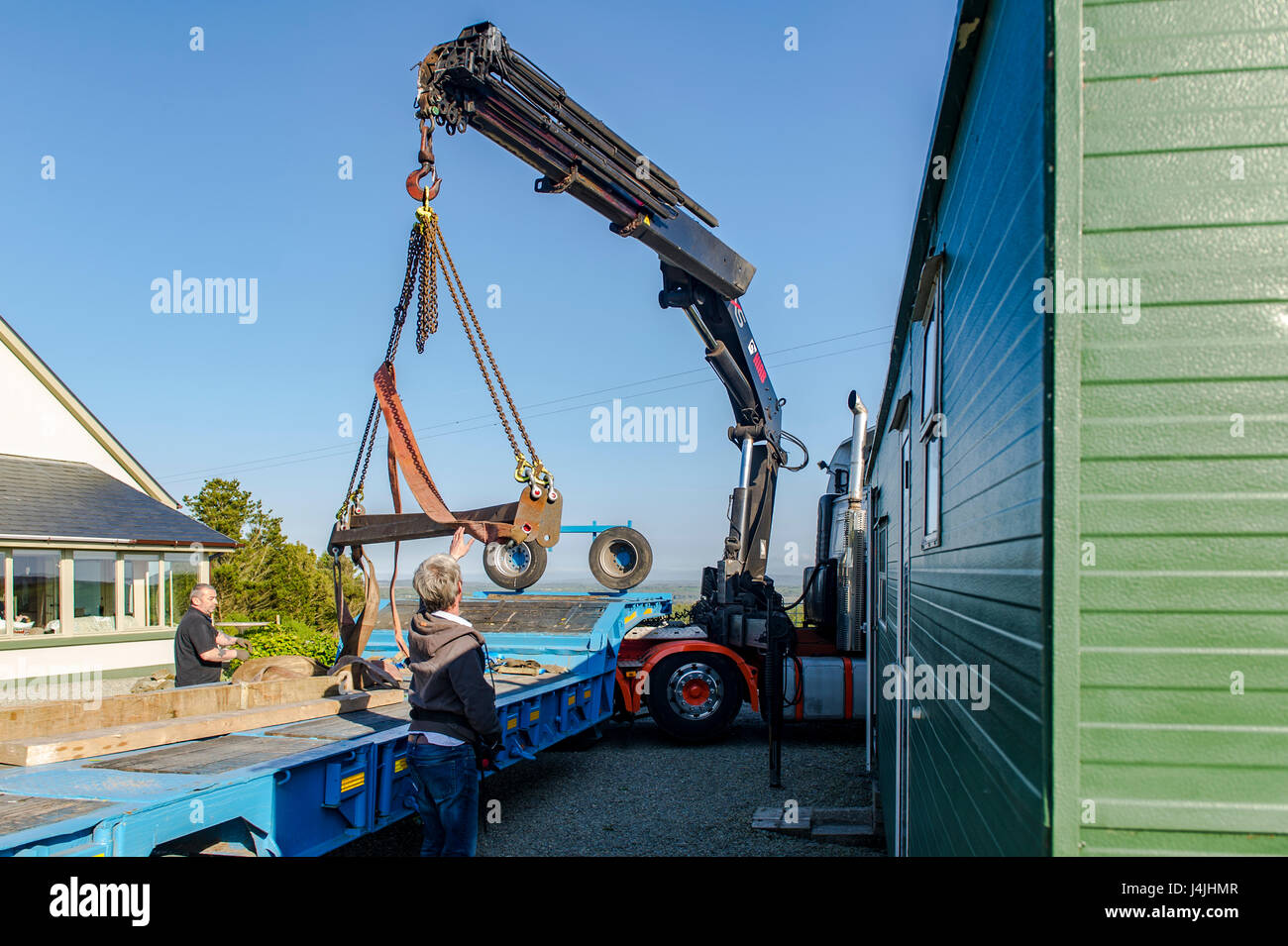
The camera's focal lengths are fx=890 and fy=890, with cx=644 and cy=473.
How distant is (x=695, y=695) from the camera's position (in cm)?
1021

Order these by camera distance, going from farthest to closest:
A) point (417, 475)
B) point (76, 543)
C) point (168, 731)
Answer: point (76, 543) < point (417, 475) < point (168, 731)

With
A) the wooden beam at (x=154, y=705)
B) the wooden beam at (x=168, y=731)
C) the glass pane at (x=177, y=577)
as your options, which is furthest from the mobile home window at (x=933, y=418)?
the glass pane at (x=177, y=577)

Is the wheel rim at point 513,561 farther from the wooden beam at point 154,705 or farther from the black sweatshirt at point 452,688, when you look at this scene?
the black sweatshirt at point 452,688

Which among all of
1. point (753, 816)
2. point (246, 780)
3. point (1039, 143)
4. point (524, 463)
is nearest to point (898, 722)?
point (753, 816)

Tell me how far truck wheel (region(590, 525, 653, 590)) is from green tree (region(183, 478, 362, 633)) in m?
9.17

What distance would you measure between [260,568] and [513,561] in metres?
9.75

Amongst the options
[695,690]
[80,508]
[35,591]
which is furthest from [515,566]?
[35,591]

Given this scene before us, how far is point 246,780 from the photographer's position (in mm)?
3959

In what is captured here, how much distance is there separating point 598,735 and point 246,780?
6.66m

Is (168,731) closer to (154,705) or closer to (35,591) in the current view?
(154,705)

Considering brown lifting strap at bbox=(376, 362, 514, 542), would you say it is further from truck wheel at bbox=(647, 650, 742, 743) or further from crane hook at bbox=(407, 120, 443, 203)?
truck wheel at bbox=(647, 650, 742, 743)

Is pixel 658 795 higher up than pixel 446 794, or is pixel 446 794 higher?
pixel 446 794

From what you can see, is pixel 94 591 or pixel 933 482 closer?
pixel 933 482
